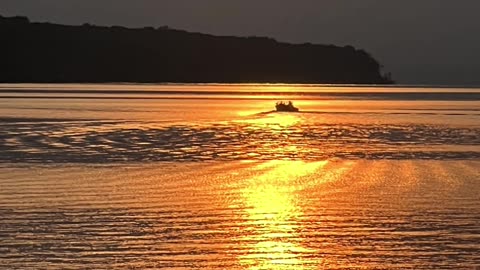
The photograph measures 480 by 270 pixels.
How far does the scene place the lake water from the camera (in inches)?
382

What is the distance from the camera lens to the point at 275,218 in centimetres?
1198

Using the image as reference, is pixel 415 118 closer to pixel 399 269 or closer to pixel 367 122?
pixel 367 122

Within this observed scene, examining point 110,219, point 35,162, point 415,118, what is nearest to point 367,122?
point 415,118


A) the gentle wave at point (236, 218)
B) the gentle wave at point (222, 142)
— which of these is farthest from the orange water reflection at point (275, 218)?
the gentle wave at point (222, 142)

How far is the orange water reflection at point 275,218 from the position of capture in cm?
953

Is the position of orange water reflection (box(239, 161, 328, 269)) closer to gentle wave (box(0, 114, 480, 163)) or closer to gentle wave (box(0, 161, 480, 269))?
gentle wave (box(0, 161, 480, 269))

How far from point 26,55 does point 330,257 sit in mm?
129168

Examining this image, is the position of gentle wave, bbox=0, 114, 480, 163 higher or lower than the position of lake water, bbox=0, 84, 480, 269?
lower

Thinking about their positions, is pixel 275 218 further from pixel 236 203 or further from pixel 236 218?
pixel 236 203

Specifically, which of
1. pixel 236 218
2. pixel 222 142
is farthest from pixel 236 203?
pixel 222 142

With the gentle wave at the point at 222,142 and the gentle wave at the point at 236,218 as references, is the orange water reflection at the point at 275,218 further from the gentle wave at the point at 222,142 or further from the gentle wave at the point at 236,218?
the gentle wave at the point at 222,142

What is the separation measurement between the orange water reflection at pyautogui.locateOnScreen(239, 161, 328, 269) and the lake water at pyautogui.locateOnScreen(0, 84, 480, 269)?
0.02 m

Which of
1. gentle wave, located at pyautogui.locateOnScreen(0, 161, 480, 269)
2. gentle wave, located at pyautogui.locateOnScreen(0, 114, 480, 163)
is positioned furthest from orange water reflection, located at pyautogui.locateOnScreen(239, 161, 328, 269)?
gentle wave, located at pyautogui.locateOnScreen(0, 114, 480, 163)

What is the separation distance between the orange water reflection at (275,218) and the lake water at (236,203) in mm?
23
